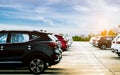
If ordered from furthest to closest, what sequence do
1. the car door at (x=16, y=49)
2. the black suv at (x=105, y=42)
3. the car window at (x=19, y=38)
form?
1. the black suv at (x=105, y=42)
2. the car window at (x=19, y=38)
3. the car door at (x=16, y=49)

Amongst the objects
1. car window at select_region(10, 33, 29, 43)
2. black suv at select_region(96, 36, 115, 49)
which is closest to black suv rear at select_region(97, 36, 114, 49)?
black suv at select_region(96, 36, 115, 49)

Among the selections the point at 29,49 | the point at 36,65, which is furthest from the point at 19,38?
the point at 36,65

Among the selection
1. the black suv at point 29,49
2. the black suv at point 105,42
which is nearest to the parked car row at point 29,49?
the black suv at point 29,49

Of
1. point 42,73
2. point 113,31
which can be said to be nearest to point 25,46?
point 42,73

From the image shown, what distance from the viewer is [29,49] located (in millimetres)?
14227

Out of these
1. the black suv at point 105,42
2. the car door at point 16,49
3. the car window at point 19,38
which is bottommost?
the black suv at point 105,42

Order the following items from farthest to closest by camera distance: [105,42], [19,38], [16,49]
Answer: [105,42] → [19,38] → [16,49]

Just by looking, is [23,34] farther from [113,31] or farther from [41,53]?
[113,31]

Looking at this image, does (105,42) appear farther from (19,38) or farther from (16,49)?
(16,49)

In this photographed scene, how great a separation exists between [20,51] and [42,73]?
1.18 metres

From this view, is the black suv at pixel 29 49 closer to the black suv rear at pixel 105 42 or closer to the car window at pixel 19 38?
the car window at pixel 19 38

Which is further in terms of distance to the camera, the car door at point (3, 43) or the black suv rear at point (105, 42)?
the black suv rear at point (105, 42)

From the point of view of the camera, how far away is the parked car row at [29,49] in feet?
46.6

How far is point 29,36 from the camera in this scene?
14344mm
